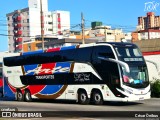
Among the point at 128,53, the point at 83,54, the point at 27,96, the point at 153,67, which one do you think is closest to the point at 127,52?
the point at 128,53

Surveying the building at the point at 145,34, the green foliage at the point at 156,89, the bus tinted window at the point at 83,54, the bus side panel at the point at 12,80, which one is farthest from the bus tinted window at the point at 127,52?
the building at the point at 145,34

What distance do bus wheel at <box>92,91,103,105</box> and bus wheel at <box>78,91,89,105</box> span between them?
1.84 feet

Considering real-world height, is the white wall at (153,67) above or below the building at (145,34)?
below

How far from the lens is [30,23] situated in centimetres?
15925

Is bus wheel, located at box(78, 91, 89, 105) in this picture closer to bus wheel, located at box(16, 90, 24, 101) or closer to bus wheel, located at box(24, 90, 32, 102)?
bus wheel, located at box(24, 90, 32, 102)

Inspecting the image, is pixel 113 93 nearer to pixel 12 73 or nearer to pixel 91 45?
pixel 91 45

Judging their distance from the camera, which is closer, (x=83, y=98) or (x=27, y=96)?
(x=83, y=98)

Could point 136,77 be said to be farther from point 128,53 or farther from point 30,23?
point 30,23

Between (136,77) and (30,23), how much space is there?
13985 centimetres

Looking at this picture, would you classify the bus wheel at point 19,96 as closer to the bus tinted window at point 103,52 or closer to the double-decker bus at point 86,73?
the double-decker bus at point 86,73

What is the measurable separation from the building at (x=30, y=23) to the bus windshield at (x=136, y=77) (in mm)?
134084

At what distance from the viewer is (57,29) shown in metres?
168

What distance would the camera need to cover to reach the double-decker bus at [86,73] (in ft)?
71.6

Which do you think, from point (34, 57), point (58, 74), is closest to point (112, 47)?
point (58, 74)
